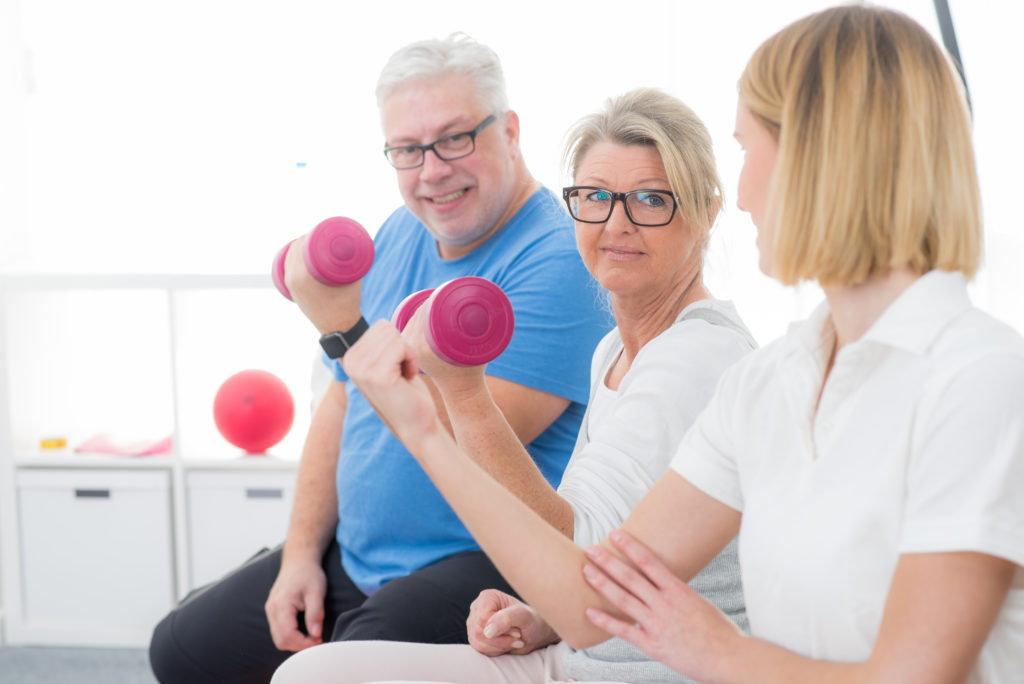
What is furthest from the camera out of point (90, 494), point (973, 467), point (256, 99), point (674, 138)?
point (256, 99)

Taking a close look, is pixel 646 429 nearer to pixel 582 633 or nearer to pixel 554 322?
pixel 582 633

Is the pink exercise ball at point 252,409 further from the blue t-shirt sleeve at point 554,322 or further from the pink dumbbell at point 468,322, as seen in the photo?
the pink dumbbell at point 468,322

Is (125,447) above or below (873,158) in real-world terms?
below

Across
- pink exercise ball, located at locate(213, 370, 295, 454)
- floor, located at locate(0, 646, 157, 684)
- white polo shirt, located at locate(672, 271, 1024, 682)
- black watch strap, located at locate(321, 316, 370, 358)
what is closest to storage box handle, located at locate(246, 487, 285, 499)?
pink exercise ball, located at locate(213, 370, 295, 454)

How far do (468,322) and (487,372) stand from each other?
14.3 inches

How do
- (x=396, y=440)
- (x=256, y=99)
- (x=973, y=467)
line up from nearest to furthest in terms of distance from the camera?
1. (x=973, y=467)
2. (x=396, y=440)
3. (x=256, y=99)

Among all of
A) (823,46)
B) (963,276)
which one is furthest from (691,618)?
(823,46)

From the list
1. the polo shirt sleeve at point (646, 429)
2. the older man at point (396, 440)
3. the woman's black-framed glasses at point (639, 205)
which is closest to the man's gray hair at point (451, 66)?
the older man at point (396, 440)

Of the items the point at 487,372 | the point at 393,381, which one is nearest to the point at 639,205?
the point at 487,372

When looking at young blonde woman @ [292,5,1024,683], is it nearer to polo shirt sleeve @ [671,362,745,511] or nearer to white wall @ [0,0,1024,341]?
polo shirt sleeve @ [671,362,745,511]

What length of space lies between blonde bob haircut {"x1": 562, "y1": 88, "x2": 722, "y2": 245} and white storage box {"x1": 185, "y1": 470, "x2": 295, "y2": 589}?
166 cm

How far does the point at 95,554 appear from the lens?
9.11 ft

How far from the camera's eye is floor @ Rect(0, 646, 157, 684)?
101 inches

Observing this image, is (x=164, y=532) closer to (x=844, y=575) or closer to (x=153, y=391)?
(x=153, y=391)
